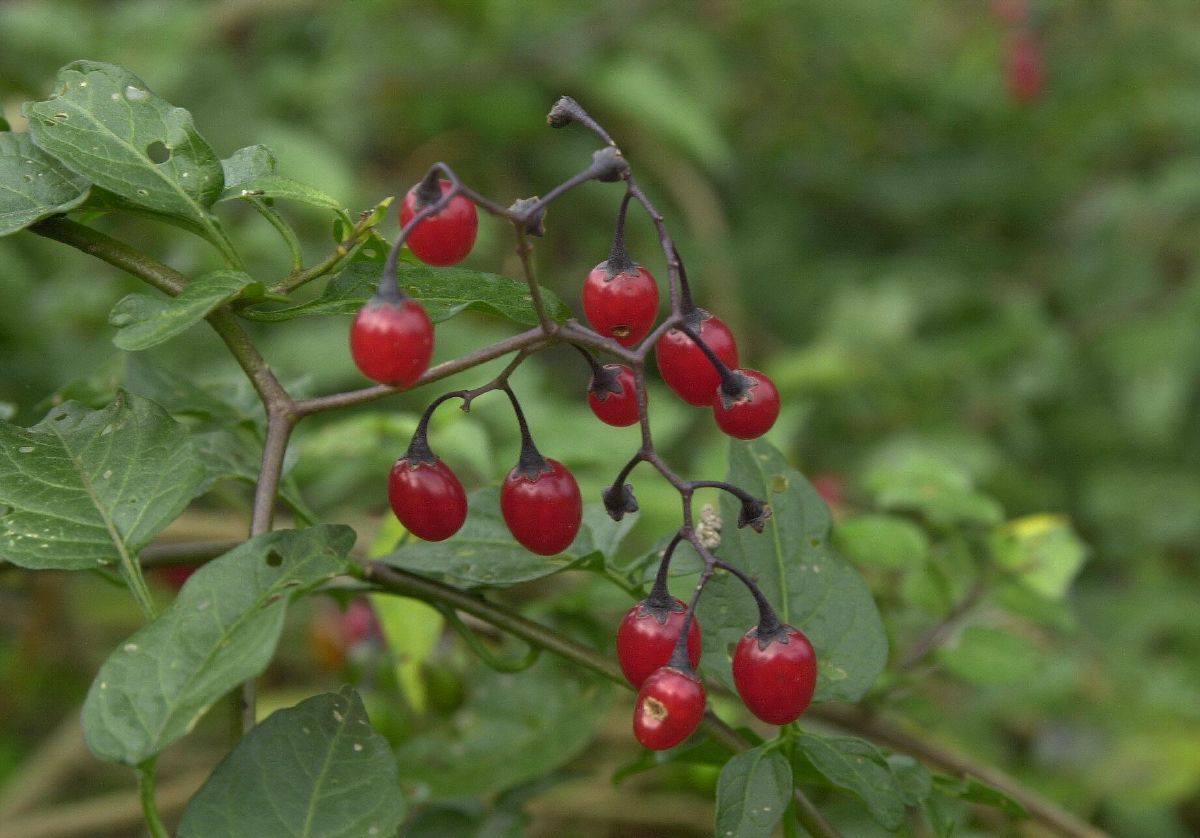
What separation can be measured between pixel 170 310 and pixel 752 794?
1.62 ft

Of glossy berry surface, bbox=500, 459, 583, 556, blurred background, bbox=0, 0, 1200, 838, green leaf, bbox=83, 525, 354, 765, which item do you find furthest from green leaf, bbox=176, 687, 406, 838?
blurred background, bbox=0, 0, 1200, 838

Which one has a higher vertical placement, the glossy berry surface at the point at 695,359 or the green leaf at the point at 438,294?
the green leaf at the point at 438,294

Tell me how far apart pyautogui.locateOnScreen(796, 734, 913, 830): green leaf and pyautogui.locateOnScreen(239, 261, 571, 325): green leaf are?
1.17ft

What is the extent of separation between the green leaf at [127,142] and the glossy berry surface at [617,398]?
30 cm

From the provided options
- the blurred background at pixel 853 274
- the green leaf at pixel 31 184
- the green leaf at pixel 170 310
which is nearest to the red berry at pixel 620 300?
the green leaf at pixel 170 310

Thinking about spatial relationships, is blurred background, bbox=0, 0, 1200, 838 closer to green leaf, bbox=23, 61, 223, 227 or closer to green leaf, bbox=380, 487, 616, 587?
green leaf, bbox=380, 487, 616, 587

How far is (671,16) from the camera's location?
395cm

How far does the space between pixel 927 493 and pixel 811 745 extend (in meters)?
0.64

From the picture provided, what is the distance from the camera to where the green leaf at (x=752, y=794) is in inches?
30.5

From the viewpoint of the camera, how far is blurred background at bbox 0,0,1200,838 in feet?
6.20

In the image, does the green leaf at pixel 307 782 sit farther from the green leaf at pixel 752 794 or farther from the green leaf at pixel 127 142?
the green leaf at pixel 127 142

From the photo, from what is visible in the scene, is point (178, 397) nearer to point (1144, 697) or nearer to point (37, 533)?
point (37, 533)

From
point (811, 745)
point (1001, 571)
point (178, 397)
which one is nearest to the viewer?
point (811, 745)

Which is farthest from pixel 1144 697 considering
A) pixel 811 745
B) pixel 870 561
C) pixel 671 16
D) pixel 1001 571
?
pixel 671 16
